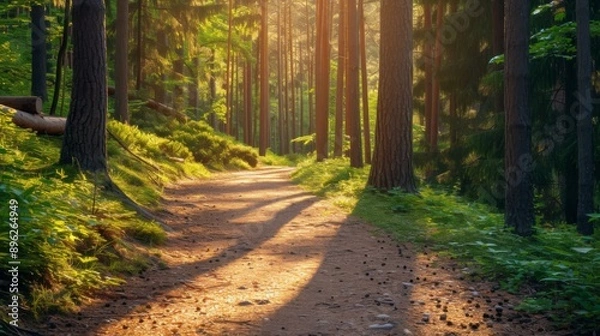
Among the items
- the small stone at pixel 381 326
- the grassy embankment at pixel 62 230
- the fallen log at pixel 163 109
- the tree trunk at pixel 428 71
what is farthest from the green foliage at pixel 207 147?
the small stone at pixel 381 326

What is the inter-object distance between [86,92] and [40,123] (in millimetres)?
3083

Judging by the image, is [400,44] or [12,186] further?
[400,44]

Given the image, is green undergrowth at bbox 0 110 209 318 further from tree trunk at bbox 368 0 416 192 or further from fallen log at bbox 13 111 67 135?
tree trunk at bbox 368 0 416 192

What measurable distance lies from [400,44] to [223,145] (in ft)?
46.4

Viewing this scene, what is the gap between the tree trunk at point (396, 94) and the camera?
11.2 metres

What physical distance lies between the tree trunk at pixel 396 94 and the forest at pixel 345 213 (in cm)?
3

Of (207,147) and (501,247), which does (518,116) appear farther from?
(207,147)

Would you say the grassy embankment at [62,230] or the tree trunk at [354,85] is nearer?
the grassy embankment at [62,230]

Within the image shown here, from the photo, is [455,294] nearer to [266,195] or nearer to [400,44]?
[400,44]

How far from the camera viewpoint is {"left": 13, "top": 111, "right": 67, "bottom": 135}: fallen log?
10.5 meters

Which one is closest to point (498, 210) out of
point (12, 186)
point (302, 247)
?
point (302, 247)

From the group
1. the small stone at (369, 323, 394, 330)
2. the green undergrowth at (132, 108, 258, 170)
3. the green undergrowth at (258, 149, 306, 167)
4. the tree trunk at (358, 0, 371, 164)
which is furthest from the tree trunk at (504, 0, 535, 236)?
the green undergrowth at (258, 149, 306, 167)

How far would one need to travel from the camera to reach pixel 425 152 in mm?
18719

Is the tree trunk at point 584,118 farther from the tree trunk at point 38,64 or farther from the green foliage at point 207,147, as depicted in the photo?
the tree trunk at point 38,64
